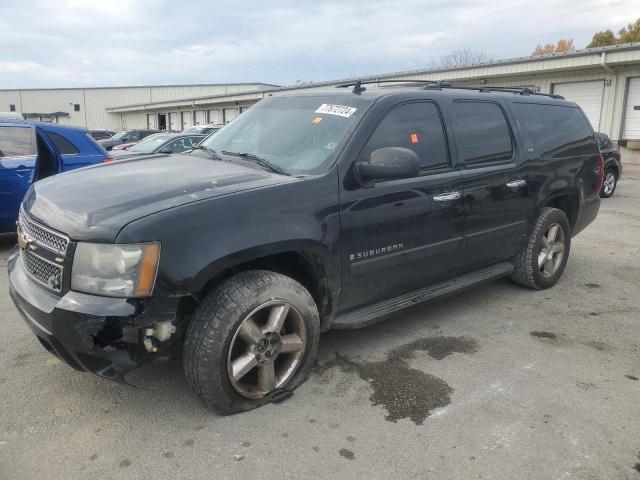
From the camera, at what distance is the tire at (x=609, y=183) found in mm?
11445

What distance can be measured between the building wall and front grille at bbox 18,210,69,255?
60.5m

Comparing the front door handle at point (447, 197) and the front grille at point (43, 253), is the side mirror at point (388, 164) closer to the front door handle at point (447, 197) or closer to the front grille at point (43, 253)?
the front door handle at point (447, 197)

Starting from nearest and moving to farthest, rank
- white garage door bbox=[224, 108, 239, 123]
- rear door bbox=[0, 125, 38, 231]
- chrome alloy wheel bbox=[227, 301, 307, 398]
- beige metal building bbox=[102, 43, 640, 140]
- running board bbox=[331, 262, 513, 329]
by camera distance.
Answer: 1. chrome alloy wheel bbox=[227, 301, 307, 398]
2. running board bbox=[331, 262, 513, 329]
3. rear door bbox=[0, 125, 38, 231]
4. beige metal building bbox=[102, 43, 640, 140]
5. white garage door bbox=[224, 108, 239, 123]

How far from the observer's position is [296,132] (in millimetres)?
3537

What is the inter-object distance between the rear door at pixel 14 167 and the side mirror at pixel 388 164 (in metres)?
4.96

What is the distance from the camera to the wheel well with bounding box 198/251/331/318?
2.97 m

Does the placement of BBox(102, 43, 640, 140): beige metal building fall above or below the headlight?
above

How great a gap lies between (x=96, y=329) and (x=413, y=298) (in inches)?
84.9

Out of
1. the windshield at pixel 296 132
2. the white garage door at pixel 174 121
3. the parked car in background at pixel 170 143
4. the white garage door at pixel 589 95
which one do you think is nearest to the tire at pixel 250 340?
the windshield at pixel 296 132

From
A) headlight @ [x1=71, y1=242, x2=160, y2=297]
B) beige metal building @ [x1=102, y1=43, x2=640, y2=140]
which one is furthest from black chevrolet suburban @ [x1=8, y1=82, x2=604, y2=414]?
beige metal building @ [x1=102, y1=43, x2=640, y2=140]

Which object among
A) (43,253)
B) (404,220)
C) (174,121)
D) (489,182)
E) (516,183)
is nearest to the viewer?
(43,253)

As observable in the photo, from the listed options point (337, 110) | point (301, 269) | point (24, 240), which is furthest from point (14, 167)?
point (301, 269)

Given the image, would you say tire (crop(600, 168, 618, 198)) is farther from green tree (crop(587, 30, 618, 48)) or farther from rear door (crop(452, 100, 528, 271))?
green tree (crop(587, 30, 618, 48))

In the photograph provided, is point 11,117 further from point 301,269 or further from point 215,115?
point 215,115
